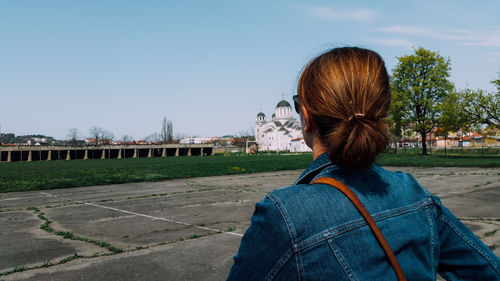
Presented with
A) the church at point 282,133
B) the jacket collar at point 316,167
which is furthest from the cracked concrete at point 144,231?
the church at point 282,133

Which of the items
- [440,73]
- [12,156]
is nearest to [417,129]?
[440,73]

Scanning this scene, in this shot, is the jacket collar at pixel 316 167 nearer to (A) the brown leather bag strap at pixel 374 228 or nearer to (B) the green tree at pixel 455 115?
(A) the brown leather bag strap at pixel 374 228

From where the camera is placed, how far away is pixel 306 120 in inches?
47.7

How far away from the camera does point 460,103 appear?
36.3m

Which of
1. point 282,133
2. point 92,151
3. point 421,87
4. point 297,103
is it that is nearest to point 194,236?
point 297,103

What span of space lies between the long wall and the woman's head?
101 metres

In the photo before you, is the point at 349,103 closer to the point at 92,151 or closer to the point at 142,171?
the point at 142,171

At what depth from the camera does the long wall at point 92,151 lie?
88938 mm

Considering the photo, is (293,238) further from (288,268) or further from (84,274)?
(84,274)

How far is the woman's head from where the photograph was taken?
1.10m

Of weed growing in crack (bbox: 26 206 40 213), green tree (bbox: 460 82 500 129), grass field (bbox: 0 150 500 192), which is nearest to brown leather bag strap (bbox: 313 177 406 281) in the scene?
grass field (bbox: 0 150 500 192)

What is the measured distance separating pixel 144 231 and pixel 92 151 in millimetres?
104114

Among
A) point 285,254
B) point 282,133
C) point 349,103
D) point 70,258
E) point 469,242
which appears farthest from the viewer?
point 282,133

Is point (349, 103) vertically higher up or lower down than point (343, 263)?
higher up
